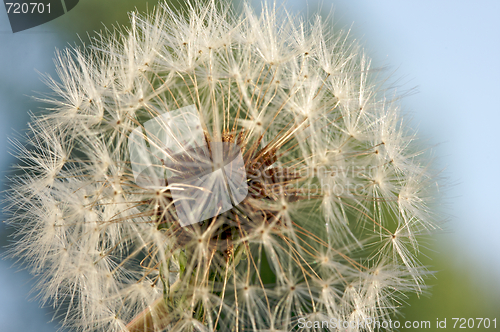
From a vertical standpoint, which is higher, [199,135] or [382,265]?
[199,135]

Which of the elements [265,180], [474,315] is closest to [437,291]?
[474,315]

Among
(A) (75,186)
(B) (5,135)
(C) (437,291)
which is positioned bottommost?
(C) (437,291)

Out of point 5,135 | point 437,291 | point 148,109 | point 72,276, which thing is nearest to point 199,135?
point 148,109

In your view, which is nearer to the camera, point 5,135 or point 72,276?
point 72,276

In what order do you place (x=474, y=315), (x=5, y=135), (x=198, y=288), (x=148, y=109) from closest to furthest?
(x=198, y=288), (x=148, y=109), (x=5, y=135), (x=474, y=315)

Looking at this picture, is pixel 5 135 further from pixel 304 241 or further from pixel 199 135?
pixel 304 241

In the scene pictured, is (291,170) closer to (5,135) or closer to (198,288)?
(198,288)

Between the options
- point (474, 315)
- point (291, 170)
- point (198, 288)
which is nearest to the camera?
point (198, 288)
